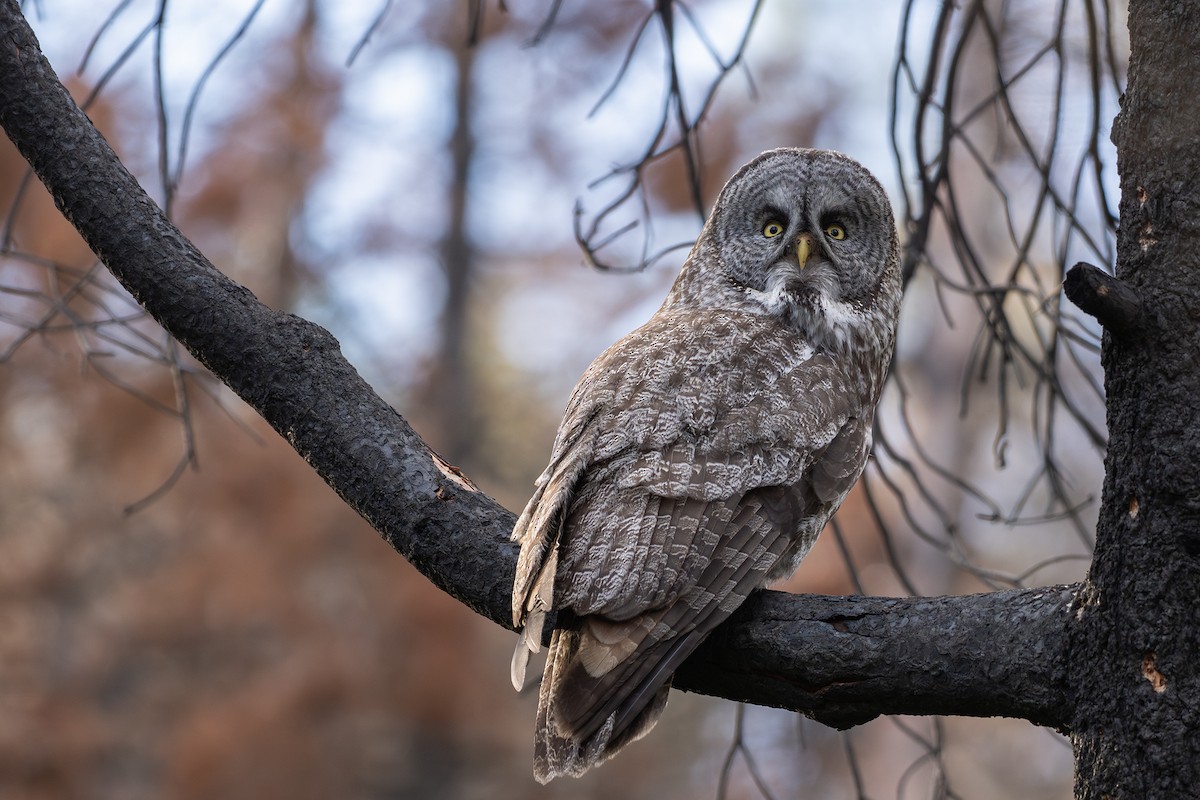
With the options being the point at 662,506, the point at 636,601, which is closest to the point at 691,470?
the point at 662,506

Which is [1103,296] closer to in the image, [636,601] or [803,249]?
[636,601]

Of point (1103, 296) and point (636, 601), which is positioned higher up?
point (1103, 296)

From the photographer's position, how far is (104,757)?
7168 mm

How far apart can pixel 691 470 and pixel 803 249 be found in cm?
117

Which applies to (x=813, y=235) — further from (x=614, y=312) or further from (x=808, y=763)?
(x=808, y=763)

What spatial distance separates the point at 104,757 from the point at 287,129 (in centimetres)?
503

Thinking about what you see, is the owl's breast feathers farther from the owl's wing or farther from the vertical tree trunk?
the vertical tree trunk

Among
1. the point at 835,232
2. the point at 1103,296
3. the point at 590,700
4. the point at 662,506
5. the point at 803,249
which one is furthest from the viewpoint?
the point at 835,232

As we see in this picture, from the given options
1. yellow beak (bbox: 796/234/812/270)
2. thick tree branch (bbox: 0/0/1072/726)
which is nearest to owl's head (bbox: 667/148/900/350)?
yellow beak (bbox: 796/234/812/270)

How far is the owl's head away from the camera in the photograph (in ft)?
10.8

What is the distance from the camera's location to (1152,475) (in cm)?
177

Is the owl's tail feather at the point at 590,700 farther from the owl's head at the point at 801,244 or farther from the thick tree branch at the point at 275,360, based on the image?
the owl's head at the point at 801,244

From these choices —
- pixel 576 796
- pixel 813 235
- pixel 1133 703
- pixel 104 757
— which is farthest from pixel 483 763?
pixel 1133 703

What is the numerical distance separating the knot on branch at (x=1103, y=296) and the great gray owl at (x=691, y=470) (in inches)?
33.1
